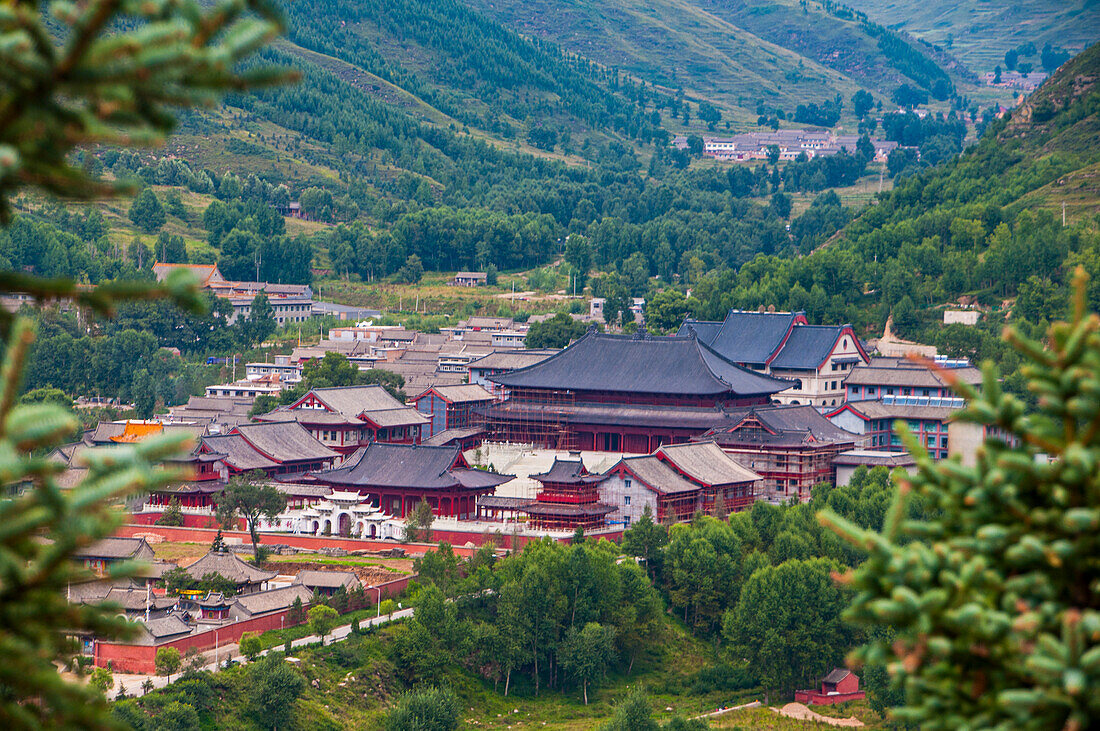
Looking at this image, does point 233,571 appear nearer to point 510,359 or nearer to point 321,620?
point 321,620

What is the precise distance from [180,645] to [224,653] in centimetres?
117

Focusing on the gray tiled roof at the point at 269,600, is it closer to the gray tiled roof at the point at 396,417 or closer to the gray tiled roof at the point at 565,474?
the gray tiled roof at the point at 565,474

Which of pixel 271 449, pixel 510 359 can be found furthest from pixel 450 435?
pixel 510 359

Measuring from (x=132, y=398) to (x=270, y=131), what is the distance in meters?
58.4

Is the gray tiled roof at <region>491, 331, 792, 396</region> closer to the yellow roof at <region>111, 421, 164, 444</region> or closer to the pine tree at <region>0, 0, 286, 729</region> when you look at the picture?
the yellow roof at <region>111, 421, 164, 444</region>

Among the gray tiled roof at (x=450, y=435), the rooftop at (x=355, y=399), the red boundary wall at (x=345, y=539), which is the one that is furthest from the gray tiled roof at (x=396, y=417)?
the red boundary wall at (x=345, y=539)

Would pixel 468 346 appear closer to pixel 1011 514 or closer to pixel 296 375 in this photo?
pixel 296 375

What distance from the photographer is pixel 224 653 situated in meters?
35.1

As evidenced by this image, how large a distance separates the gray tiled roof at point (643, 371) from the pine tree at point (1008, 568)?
164 feet

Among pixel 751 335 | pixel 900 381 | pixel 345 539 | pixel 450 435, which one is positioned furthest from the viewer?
pixel 751 335

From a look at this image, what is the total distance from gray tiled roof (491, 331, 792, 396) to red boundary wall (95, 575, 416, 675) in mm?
24055

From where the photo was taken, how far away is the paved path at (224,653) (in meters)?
32.2

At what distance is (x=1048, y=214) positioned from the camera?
2936 inches

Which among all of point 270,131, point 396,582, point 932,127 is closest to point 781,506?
point 396,582
